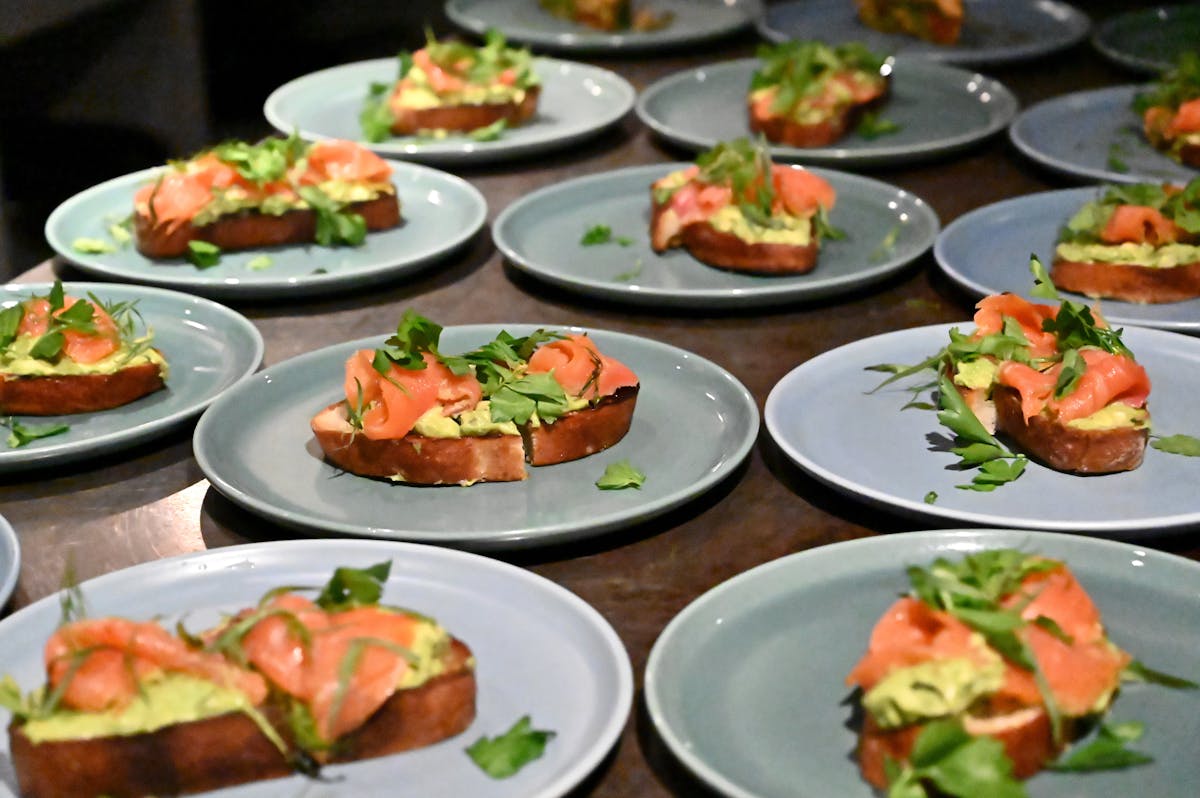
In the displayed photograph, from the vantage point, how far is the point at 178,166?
303cm

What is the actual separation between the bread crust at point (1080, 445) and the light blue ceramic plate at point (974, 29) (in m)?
2.51

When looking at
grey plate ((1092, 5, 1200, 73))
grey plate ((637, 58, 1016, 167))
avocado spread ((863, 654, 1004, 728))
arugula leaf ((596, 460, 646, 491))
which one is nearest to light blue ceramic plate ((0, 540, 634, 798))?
avocado spread ((863, 654, 1004, 728))

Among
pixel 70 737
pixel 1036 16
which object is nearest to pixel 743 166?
pixel 70 737

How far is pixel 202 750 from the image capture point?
1.45 m

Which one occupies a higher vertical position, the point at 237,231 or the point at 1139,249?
the point at 1139,249

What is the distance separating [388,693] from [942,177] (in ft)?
8.08

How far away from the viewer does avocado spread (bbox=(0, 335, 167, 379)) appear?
2262 mm

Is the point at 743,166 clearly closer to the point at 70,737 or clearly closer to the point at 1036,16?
the point at 70,737

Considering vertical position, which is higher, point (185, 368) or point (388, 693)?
point (388, 693)

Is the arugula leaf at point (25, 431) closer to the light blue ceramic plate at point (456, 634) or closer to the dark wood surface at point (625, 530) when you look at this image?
the dark wood surface at point (625, 530)

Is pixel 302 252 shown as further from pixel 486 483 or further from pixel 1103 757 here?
pixel 1103 757

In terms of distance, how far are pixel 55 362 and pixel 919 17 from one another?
128 inches

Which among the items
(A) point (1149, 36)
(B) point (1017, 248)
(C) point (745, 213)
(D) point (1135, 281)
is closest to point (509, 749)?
(C) point (745, 213)

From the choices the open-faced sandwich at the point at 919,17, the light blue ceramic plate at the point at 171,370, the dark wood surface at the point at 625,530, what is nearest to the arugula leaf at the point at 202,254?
the dark wood surface at the point at 625,530
